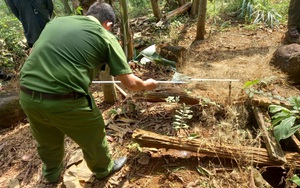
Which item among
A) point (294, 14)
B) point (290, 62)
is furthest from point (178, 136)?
point (294, 14)

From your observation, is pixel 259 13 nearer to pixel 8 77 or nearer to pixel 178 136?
pixel 178 136

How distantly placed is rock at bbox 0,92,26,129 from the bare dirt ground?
0.11m

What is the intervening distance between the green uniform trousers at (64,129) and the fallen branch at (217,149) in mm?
453

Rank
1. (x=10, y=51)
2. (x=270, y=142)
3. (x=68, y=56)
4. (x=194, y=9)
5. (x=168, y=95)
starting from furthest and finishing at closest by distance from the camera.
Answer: (x=194, y=9) → (x=10, y=51) → (x=168, y=95) → (x=270, y=142) → (x=68, y=56)

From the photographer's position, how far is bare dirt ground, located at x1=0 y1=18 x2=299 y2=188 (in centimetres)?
238

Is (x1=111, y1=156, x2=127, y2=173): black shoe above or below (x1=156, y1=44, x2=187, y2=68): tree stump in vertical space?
below

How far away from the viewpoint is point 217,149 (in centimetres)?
244

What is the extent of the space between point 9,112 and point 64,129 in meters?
2.06

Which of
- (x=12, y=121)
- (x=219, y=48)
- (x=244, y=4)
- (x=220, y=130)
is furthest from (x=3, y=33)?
(x=244, y=4)

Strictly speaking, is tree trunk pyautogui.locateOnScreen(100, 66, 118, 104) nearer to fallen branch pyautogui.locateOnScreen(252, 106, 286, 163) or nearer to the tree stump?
the tree stump

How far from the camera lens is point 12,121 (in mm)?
3686

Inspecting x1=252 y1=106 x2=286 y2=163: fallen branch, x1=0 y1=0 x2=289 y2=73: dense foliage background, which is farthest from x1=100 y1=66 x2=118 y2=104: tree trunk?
x1=252 y1=106 x2=286 y2=163: fallen branch

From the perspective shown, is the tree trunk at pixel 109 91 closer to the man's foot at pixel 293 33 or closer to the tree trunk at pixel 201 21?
the tree trunk at pixel 201 21

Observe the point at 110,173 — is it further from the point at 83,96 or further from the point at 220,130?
the point at 220,130
